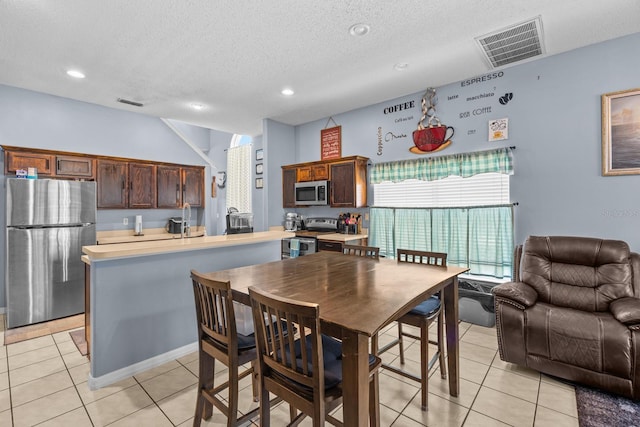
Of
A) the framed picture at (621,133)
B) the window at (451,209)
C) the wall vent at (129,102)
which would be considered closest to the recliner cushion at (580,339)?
the window at (451,209)

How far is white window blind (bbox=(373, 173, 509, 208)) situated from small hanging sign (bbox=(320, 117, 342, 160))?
104 centimetres

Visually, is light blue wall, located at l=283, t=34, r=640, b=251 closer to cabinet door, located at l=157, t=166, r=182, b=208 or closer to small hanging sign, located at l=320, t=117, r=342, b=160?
small hanging sign, located at l=320, t=117, r=342, b=160

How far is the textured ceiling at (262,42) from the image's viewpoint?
2.42 metres

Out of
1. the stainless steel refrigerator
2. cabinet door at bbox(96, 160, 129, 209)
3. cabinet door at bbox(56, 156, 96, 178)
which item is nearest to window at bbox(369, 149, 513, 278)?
cabinet door at bbox(96, 160, 129, 209)

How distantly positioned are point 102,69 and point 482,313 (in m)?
5.27

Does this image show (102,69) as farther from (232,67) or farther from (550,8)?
(550,8)

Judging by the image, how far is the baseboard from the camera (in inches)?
88.5

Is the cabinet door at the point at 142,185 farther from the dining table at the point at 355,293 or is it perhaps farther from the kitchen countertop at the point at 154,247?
the dining table at the point at 355,293

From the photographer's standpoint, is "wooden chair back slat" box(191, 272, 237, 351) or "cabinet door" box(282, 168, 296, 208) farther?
"cabinet door" box(282, 168, 296, 208)

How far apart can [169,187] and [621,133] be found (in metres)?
6.10

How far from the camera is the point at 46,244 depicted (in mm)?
3707

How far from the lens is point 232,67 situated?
341 cm

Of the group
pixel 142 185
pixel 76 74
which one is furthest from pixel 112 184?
pixel 76 74

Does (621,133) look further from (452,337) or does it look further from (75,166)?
(75,166)
